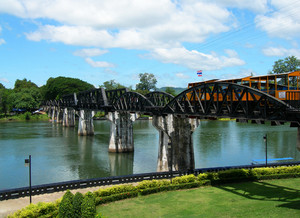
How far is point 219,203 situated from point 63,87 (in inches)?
5497

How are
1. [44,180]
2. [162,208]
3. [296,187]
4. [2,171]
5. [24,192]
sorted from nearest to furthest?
[162,208]
[24,192]
[296,187]
[44,180]
[2,171]

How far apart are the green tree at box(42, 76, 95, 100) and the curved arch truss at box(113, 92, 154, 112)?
331 feet

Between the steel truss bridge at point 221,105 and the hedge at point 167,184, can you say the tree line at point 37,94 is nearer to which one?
the steel truss bridge at point 221,105

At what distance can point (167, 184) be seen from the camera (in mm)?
24438

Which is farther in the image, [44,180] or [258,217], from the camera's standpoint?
[44,180]

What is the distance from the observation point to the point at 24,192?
74.4 ft

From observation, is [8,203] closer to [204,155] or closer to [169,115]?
[169,115]

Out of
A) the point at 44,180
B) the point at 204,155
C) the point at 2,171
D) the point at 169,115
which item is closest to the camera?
the point at 169,115

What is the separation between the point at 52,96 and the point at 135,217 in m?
145

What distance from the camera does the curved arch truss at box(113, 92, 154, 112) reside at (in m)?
39.6

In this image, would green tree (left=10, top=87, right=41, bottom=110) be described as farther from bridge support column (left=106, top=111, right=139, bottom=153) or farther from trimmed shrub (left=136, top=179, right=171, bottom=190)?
trimmed shrub (left=136, top=179, right=171, bottom=190)

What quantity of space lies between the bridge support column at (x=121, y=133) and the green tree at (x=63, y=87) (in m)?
99.2

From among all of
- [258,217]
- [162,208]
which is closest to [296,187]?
[258,217]

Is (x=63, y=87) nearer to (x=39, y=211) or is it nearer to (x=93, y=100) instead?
(x=93, y=100)
